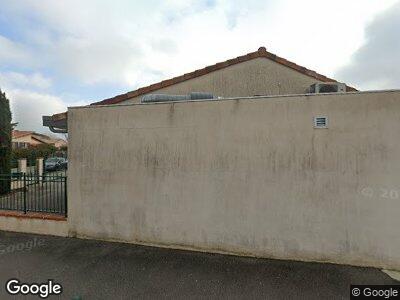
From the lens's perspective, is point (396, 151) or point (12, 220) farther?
point (12, 220)

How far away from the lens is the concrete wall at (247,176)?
5.09 m

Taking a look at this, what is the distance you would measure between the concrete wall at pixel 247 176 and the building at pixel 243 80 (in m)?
1.96

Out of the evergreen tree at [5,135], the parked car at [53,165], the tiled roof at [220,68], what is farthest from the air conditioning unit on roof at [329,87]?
the parked car at [53,165]

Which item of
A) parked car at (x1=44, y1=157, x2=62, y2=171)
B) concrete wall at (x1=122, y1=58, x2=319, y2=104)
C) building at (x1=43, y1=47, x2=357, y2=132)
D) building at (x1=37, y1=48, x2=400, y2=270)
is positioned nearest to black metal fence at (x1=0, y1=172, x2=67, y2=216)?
building at (x1=37, y1=48, x2=400, y2=270)

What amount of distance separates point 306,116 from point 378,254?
270 centimetres

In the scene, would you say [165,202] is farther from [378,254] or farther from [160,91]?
[378,254]

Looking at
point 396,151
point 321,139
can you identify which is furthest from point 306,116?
point 396,151

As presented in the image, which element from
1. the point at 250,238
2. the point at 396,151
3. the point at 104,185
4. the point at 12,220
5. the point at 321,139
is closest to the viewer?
the point at 396,151

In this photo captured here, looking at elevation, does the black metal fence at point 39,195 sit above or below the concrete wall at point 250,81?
below

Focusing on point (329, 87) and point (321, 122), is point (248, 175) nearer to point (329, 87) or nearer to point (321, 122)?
point (321, 122)

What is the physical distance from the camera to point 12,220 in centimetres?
739

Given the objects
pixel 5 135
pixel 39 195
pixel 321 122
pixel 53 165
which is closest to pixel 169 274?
pixel 321 122

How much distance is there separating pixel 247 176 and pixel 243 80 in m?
3.53

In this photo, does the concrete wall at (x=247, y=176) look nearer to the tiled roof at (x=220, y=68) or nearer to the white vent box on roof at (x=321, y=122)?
the white vent box on roof at (x=321, y=122)
